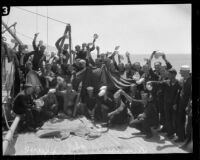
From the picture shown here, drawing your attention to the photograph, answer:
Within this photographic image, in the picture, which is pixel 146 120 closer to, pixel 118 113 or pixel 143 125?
pixel 143 125

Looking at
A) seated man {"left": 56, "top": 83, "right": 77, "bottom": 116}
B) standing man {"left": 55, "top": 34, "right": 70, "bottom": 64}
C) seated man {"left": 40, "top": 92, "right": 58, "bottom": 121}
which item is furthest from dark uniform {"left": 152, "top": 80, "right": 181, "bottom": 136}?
seated man {"left": 40, "top": 92, "right": 58, "bottom": 121}

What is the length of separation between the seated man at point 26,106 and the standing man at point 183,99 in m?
3.12

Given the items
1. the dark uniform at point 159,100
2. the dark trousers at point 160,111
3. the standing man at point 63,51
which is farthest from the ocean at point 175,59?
the standing man at point 63,51

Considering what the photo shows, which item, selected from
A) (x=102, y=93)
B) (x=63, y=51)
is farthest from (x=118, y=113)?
(x=63, y=51)

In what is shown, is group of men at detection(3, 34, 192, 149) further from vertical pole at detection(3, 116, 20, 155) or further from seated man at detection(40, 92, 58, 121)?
vertical pole at detection(3, 116, 20, 155)

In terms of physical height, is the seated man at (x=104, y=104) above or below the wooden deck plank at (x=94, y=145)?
above

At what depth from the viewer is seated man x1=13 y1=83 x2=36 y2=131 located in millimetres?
7246

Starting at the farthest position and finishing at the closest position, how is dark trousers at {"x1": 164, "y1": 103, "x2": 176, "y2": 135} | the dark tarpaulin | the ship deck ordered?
the dark tarpaulin
dark trousers at {"x1": 164, "y1": 103, "x2": 176, "y2": 135}
the ship deck

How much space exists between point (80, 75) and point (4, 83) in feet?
5.33

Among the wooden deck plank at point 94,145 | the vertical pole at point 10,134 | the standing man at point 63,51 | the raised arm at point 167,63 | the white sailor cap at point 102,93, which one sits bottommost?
the wooden deck plank at point 94,145

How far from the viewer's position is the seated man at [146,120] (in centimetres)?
726

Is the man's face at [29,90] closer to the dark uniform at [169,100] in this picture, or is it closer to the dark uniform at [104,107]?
the dark uniform at [104,107]

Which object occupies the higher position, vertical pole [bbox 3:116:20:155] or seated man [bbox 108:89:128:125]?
seated man [bbox 108:89:128:125]

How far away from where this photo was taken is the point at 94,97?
7.35 metres
